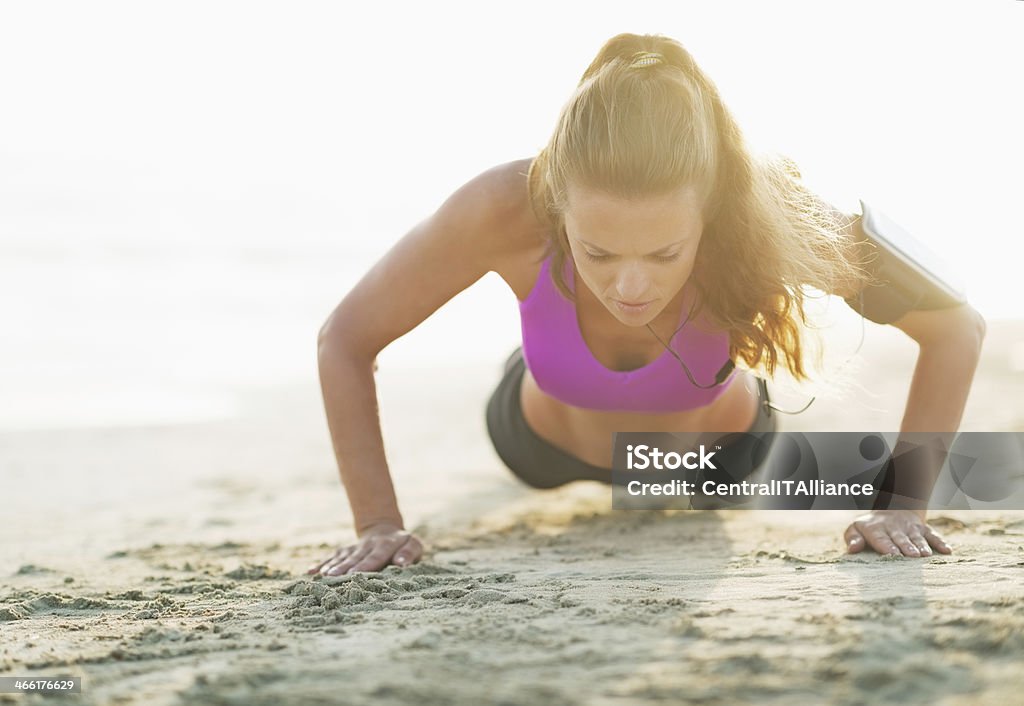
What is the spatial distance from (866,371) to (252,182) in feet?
35.2

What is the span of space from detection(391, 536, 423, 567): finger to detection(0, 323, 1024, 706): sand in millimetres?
48

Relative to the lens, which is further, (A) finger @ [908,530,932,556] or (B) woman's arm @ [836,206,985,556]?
(B) woman's arm @ [836,206,985,556]

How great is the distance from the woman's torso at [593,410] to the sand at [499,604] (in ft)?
1.02

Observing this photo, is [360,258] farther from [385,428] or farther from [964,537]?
[964,537]

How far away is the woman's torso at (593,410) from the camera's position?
2.45 m

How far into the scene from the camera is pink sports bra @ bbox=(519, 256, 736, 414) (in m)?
2.49

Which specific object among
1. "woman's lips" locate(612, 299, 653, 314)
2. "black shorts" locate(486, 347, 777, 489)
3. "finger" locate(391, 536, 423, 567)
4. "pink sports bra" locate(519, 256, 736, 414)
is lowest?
"finger" locate(391, 536, 423, 567)

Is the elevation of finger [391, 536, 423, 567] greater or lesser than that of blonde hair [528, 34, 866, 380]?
lesser

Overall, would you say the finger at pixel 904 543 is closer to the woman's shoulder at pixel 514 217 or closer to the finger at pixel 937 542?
the finger at pixel 937 542

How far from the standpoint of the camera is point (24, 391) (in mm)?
6227

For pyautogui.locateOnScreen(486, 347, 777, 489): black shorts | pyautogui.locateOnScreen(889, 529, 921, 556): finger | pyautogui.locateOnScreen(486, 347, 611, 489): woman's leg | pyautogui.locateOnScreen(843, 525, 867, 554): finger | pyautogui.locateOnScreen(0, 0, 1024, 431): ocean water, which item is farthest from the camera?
pyautogui.locateOnScreen(0, 0, 1024, 431): ocean water

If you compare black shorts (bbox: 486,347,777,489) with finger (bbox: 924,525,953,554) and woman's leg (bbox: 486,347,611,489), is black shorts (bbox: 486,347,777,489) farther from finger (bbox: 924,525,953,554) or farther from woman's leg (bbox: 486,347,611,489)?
finger (bbox: 924,525,953,554)

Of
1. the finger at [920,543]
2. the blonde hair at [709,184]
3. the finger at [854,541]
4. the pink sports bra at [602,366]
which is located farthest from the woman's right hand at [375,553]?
the finger at [920,543]

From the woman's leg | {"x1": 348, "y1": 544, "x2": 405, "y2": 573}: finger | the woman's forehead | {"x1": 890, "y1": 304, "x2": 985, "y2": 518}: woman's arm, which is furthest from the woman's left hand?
{"x1": 348, "y1": 544, "x2": 405, "y2": 573}: finger
